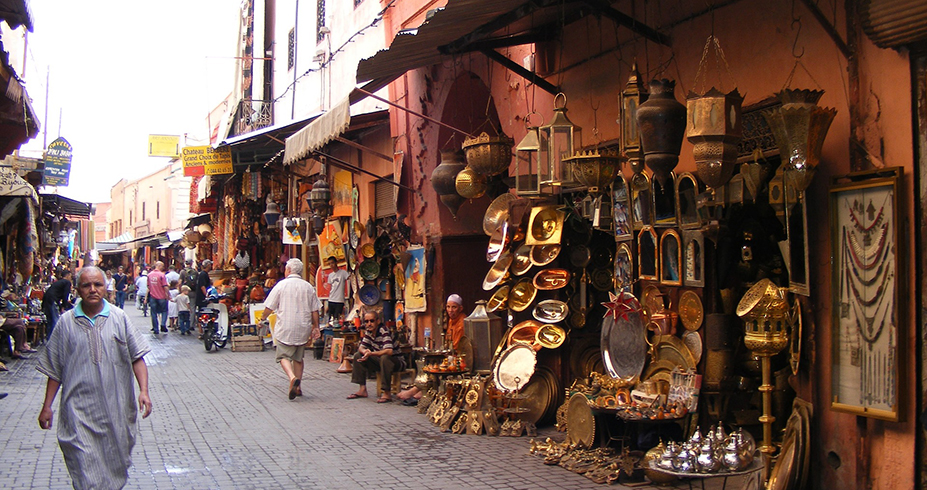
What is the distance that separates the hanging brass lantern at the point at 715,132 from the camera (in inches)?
210

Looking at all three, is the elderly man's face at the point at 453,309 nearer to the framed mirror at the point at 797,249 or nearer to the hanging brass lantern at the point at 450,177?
the hanging brass lantern at the point at 450,177

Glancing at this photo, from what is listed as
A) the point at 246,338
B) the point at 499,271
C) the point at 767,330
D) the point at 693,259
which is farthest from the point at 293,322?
the point at 246,338

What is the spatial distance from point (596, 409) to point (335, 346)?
28.4 feet

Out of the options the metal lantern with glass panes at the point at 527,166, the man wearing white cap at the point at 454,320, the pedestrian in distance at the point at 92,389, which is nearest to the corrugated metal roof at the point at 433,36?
the metal lantern with glass panes at the point at 527,166

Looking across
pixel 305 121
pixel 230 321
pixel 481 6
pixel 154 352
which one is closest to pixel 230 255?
pixel 230 321

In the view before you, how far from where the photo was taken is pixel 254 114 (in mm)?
24078

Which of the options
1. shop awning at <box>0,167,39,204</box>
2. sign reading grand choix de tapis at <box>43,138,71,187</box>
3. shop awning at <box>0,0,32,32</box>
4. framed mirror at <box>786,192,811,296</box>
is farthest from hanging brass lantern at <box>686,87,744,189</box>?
sign reading grand choix de tapis at <box>43,138,71,187</box>

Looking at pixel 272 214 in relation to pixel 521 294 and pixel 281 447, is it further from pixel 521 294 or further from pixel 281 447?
pixel 281 447

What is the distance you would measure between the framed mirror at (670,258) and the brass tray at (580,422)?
1197 mm

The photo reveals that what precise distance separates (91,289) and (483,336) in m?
4.86

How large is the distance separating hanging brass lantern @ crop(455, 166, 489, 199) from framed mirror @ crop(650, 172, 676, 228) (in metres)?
2.72

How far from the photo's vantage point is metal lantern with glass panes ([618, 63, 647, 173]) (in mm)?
6297

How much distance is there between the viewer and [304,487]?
628cm

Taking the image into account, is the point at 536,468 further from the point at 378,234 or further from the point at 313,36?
the point at 313,36
